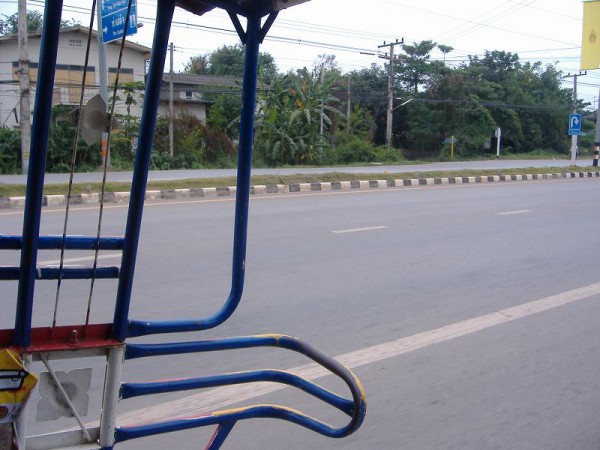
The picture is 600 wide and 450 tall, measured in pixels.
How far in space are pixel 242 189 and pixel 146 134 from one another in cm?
41

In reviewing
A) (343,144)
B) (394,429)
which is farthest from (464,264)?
(343,144)

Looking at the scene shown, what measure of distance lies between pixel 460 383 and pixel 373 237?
15.2ft

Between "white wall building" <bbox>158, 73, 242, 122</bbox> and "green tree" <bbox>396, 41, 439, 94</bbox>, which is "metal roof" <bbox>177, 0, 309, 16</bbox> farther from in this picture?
"green tree" <bbox>396, 41, 439, 94</bbox>

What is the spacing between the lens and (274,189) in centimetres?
1470

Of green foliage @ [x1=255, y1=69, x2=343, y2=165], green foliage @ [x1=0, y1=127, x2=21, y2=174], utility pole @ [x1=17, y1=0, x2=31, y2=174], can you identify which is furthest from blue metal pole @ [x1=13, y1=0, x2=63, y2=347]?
green foliage @ [x1=255, y1=69, x2=343, y2=165]

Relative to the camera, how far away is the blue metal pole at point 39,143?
1353 mm

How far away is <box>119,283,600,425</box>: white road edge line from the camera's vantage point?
10.2ft

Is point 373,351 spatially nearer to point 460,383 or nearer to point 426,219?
point 460,383

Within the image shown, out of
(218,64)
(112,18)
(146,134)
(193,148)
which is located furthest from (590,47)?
(218,64)

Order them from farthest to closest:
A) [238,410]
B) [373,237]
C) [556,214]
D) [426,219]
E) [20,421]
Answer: [556,214]
[426,219]
[373,237]
[238,410]
[20,421]

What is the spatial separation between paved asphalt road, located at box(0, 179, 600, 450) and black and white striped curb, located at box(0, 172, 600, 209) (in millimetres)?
805

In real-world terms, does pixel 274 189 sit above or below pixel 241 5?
below

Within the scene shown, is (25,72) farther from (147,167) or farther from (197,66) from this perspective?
(197,66)

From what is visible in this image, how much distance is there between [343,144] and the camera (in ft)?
112
